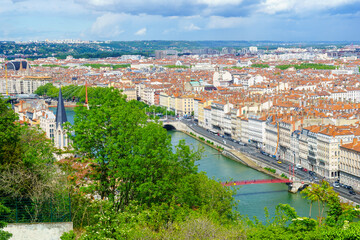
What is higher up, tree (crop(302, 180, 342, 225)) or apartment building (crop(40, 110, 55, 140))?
tree (crop(302, 180, 342, 225))

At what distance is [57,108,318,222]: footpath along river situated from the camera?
16269mm

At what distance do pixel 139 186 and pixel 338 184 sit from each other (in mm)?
10991

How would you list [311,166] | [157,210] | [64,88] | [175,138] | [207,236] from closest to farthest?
[207,236], [157,210], [311,166], [175,138], [64,88]

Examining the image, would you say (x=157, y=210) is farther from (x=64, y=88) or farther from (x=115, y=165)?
(x=64, y=88)

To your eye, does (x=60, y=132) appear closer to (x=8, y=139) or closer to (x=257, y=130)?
(x=257, y=130)

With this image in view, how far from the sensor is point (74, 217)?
929 cm

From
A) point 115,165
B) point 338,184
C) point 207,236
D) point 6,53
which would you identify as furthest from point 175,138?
point 6,53

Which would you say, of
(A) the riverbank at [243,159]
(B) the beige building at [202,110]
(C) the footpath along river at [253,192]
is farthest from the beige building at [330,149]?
(B) the beige building at [202,110]

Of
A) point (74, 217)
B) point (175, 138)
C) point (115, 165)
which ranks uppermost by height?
point (115, 165)

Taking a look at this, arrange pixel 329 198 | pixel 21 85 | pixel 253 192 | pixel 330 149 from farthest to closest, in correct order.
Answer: pixel 21 85 → pixel 330 149 → pixel 253 192 → pixel 329 198

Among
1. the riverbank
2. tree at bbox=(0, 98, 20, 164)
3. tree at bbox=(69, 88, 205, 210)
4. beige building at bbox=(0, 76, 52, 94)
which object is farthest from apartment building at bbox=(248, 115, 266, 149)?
beige building at bbox=(0, 76, 52, 94)

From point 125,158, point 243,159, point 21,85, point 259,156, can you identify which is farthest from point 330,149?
point 21,85

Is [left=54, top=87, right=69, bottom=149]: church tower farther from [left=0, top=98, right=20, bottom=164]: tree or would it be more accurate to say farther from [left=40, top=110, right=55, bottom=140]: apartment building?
[left=0, top=98, right=20, bottom=164]: tree

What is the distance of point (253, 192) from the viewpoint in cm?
1839
